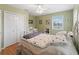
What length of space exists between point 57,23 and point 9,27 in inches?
32.1

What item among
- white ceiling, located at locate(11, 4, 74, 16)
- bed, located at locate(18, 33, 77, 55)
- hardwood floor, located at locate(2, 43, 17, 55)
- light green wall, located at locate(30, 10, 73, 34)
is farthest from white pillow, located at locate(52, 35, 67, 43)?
hardwood floor, located at locate(2, 43, 17, 55)

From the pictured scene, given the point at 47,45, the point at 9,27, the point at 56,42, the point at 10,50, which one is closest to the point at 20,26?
the point at 9,27

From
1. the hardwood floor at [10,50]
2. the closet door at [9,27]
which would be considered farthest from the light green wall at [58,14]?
the hardwood floor at [10,50]

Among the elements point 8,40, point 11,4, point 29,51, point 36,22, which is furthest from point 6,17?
point 29,51

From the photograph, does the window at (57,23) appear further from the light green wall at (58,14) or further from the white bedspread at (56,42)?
the white bedspread at (56,42)

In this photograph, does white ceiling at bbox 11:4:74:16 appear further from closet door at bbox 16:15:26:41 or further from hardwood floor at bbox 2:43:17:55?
hardwood floor at bbox 2:43:17:55

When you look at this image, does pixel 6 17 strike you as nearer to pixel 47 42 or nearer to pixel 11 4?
pixel 11 4

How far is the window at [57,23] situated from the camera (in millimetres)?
2078

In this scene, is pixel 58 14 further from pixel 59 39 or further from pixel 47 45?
pixel 47 45

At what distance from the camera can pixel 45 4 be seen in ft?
6.64

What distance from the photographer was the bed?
1.98 meters

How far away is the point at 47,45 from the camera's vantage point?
2.00 metres

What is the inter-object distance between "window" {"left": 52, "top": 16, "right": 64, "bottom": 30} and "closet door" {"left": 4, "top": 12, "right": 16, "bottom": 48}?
682mm
